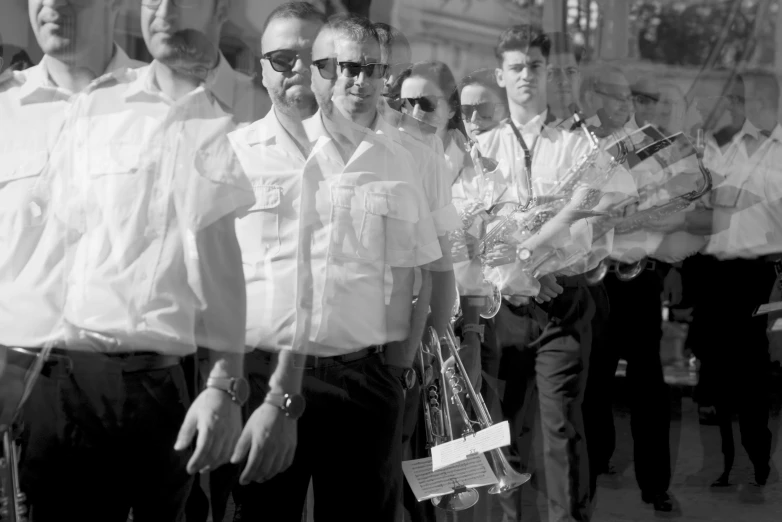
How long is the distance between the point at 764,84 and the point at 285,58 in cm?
213

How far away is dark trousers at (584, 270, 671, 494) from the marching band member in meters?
1.31

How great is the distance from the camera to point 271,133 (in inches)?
105

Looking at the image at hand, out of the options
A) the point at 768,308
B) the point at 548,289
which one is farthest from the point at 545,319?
the point at 768,308

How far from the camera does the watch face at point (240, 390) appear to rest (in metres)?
2.39

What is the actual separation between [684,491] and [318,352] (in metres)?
1.97

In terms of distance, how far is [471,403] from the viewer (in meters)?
3.30

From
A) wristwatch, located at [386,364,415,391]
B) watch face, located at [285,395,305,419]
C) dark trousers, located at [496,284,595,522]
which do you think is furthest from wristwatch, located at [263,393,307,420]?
dark trousers, located at [496,284,595,522]

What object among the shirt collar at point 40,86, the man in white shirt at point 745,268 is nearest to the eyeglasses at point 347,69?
the shirt collar at point 40,86

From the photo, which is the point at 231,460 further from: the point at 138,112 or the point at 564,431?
the point at 564,431

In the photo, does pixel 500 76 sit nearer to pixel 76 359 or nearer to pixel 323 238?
pixel 323 238

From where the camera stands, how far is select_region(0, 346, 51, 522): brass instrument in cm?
224

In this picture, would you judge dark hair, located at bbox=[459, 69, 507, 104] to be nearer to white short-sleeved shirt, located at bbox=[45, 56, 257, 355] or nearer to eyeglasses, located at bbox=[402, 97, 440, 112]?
eyeglasses, located at bbox=[402, 97, 440, 112]

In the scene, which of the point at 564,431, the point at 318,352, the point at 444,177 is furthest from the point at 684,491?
the point at 318,352

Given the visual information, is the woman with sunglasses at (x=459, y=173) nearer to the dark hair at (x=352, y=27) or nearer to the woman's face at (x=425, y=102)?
the woman's face at (x=425, y=102)
